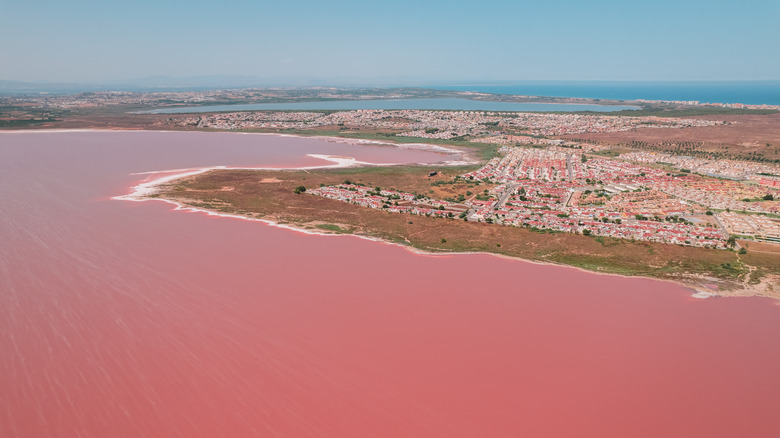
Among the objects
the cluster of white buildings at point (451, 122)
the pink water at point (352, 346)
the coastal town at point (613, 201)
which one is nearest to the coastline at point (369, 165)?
the pink water at point (352, 346)

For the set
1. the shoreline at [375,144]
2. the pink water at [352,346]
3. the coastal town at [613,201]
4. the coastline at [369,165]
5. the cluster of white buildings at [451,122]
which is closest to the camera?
the pink water at [352,346]

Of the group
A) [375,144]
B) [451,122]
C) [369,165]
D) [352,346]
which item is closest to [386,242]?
[352,346]

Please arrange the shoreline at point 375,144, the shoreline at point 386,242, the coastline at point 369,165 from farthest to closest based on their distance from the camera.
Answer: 1. the shoreline at point 375,144
2. the coastline at point 369,165
3. the shoreline at point 386,242

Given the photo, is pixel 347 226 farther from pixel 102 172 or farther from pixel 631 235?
pixel 102 172

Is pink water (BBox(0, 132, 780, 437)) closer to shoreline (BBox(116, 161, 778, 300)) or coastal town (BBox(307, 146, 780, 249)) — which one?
shoreline (BBox(116, 161, 778, 300))

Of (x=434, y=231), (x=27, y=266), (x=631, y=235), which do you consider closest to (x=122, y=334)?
(x=27, y=266)

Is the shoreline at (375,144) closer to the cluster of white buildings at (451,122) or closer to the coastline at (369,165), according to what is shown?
the coastline at (369,165)

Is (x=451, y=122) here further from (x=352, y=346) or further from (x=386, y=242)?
(x=352, y=346)
